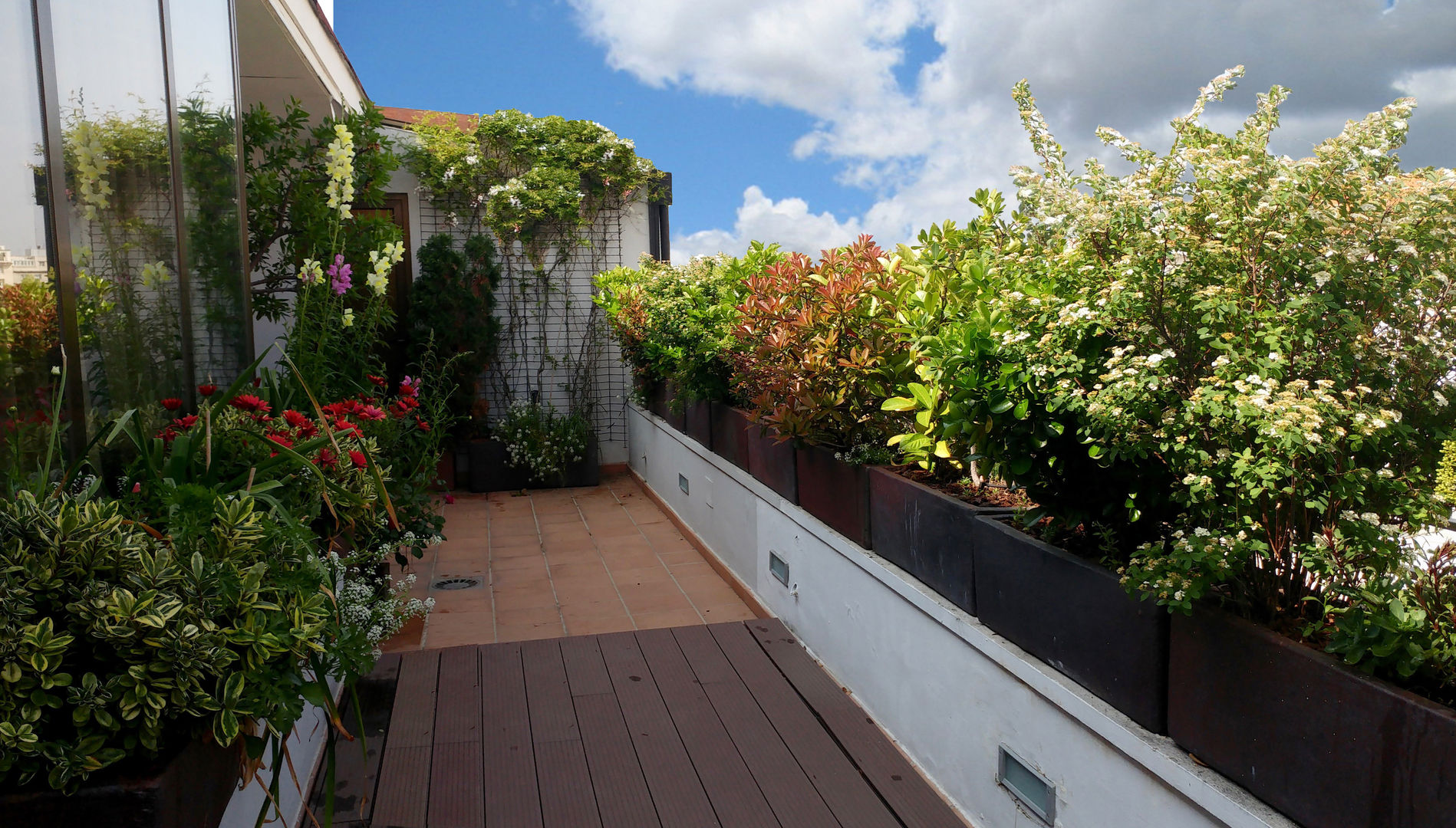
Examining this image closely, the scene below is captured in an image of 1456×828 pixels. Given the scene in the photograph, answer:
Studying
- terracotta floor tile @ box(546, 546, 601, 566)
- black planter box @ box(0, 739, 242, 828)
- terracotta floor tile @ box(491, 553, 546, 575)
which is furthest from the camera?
terracotta floor tile @ box(546, 546, 601, 566)

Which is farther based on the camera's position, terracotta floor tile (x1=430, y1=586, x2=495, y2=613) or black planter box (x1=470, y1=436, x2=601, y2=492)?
black planter box (x1=470, y1=436, x2=601, y2=492)

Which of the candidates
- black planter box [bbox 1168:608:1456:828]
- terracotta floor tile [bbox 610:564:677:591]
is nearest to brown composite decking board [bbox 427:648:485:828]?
terracotta floor tile [bbox 610:564:677:591]

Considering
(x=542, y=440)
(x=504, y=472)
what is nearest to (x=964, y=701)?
(x=542, y=440)

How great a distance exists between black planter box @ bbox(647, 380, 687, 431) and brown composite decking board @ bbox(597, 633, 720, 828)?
223 centimetres

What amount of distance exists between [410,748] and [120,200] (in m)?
1.78

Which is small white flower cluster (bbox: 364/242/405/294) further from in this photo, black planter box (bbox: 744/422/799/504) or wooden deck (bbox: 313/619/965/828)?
black planter box (bbox: 744/422/799/504)

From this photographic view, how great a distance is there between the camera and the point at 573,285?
790cm

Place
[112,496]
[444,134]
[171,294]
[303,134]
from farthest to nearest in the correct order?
[444,134], [303,134], [171,294], [112,496]

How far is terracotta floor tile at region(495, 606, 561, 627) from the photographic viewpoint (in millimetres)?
4195

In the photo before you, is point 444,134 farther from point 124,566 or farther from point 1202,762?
point 1202,762

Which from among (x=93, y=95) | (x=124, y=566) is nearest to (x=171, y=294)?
(x=93, y=95)

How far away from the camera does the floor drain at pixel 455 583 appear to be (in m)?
4.77

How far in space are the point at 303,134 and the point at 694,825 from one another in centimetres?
615

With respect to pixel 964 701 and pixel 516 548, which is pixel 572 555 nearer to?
pixel 516 548
